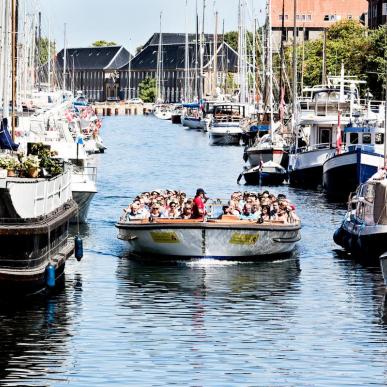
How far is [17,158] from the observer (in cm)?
4041

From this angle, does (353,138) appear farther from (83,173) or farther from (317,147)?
(83,173)

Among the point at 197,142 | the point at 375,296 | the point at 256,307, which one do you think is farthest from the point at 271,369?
the point at 197,142

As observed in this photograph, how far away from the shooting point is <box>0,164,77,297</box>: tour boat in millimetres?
35719

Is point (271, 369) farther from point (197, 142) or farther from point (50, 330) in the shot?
point (197, 142)

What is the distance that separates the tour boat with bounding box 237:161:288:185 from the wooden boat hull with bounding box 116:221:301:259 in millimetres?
40034

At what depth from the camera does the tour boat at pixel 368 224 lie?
46.8 meters

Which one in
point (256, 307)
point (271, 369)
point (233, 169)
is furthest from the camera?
point (233, 169)

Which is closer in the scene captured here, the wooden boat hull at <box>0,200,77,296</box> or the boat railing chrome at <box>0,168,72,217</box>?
the wooden boat hull at <box>0,200,77,296</box>

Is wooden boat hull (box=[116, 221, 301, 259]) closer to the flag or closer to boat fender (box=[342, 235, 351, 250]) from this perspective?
boat fender (box=[342, 235, 351, 250])

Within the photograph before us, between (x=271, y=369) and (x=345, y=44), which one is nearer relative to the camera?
(x=271, y=369)

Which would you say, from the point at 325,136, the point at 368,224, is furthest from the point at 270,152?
the point at 368,224

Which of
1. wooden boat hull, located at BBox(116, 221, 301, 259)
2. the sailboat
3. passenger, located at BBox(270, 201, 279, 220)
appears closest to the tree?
passenger, located at BBox(270, 201, 279, 220)

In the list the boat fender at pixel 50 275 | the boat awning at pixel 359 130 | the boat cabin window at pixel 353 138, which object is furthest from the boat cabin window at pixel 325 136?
the boat fender at pixel 50 275

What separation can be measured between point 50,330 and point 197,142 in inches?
4923
